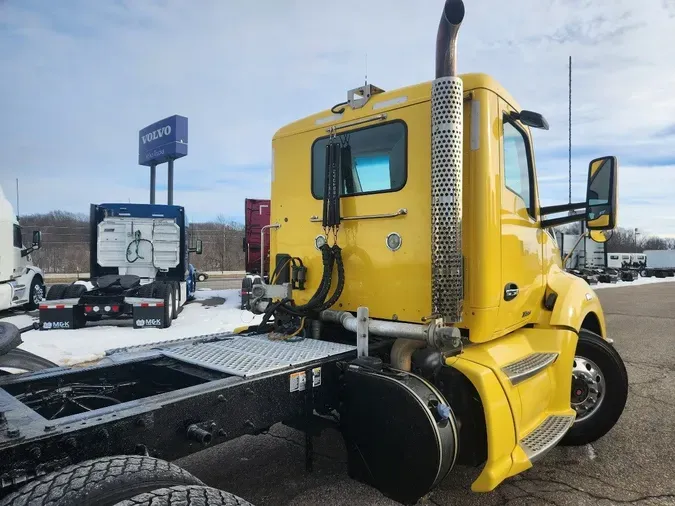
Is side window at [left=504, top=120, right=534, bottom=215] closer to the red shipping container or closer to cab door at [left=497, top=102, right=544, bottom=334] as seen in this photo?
cab door at [left=497, top=102, right=544, bottom=334]

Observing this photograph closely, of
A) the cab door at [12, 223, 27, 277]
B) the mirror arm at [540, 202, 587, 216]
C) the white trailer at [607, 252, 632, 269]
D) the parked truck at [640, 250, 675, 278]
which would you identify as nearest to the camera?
the mirror arm at [540, 202, 587, 216]

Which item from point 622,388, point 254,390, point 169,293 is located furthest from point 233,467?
point 169,293

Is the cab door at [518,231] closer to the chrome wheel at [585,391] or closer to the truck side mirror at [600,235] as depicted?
the truck side mirror at [600,235]

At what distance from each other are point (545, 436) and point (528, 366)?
47 centimetres

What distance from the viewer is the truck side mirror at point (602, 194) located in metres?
3.71

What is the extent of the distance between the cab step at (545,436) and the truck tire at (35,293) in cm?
1419

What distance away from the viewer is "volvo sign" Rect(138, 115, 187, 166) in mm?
23000

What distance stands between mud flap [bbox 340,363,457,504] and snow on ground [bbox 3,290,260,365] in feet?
14.1

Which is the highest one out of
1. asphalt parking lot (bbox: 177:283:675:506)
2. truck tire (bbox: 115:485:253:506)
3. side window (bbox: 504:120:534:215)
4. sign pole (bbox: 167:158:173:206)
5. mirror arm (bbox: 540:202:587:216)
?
sign pole (bbox: 167:158:173:206)

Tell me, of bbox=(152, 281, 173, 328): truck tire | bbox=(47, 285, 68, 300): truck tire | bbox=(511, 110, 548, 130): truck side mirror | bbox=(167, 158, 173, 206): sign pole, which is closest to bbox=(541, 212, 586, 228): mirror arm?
bbox=(511, 110, 548, 130): truck side mirror

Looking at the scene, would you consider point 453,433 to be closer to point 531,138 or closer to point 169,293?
point 531,138

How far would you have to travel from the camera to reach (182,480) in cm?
183

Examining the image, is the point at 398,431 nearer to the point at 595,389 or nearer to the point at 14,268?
the point at 595,389

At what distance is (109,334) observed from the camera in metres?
9.28
